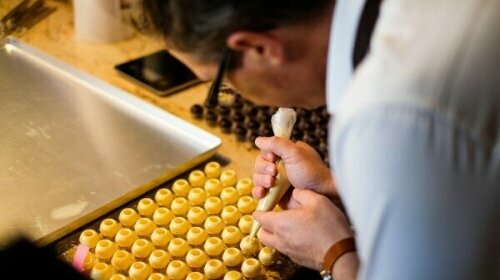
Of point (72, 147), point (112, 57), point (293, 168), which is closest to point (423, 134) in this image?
point (293, 168)

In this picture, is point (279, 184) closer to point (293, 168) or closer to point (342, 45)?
point (293, 168)

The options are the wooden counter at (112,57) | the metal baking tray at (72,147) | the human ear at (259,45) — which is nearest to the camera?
the human ear at (259,45)

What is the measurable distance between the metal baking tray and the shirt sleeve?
0.72m

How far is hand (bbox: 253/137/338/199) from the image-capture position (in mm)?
1247

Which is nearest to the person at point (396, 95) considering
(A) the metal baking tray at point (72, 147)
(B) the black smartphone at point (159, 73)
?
(A) the metal baking tray at point (72, 147)

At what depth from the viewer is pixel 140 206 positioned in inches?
53.3

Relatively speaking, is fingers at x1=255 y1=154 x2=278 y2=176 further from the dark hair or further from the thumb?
the dark hair

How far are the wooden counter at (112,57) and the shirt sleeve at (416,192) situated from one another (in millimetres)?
787

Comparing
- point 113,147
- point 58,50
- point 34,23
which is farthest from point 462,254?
point 34,23

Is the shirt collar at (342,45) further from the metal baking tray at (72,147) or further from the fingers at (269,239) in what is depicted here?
the metal baking tray at (72,147)

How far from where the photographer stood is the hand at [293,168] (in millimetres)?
1247

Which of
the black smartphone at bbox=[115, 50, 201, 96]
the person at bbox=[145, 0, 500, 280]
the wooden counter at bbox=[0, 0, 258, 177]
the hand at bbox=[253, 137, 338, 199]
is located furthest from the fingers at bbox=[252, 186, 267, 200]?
the black smartphone at bbox=[115, 50, 201, 96]

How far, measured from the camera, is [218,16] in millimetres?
761

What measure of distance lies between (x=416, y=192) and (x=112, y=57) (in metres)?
1.42
